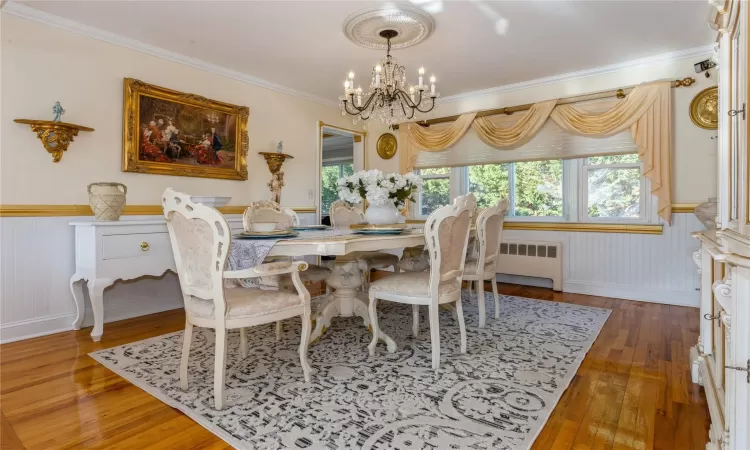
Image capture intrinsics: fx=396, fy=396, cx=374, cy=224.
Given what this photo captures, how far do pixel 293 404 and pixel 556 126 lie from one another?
412cm

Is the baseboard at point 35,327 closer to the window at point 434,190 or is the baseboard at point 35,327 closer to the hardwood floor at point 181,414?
the hardwood floor at point 181,414

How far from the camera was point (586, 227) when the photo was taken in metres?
4.42

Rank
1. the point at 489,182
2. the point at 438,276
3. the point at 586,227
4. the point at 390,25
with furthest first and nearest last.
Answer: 1. the point at 489,182
2. the point at 586,227
3. the point at 390,25
4. the point at 438,276

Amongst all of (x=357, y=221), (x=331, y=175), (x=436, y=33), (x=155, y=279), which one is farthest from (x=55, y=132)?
(x=331, y=175)

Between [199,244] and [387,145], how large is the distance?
4.47 m

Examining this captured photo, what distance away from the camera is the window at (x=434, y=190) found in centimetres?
559

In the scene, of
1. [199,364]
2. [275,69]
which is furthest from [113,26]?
[199,364]

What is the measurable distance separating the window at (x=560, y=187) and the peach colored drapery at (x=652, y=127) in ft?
0.65

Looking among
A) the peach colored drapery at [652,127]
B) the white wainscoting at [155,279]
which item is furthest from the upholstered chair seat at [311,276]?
the peach colored drapery at [652,127]

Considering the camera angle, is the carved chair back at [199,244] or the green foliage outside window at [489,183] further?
the green foliage outside window at [489,183]

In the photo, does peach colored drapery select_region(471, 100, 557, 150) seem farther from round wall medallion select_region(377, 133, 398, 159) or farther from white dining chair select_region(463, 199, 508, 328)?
white dining chair select_region(463, 199, 508, 328)

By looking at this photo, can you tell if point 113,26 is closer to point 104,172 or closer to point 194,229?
point 104,172

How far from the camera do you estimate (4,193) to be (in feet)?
9.35

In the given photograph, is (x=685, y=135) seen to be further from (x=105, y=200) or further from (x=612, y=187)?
(x=105, y=200)
